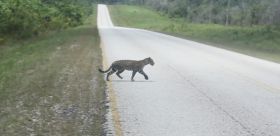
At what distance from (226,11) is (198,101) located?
75.8 meters

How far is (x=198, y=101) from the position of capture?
12164mm

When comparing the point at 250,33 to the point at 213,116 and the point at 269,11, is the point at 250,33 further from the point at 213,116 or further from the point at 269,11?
the point at 213,116

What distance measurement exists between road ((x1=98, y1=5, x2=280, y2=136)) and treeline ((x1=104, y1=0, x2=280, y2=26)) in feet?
137

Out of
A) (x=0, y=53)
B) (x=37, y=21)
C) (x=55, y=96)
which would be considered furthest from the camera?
(x=37, y=21)

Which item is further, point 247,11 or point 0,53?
point 247,11

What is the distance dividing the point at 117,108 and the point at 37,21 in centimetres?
3006

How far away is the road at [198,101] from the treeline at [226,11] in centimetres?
4173

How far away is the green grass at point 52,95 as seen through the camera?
9.52 meters

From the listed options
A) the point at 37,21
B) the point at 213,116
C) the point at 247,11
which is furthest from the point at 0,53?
the point at 247,11

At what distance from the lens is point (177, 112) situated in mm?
10828

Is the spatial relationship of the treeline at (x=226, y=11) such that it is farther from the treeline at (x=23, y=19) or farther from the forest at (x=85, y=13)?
the treeline at (x=23, y=19)

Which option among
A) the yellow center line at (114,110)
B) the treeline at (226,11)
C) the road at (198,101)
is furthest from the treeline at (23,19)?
the treeline at (226,11)

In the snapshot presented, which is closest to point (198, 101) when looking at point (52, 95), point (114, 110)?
point (114, 110)

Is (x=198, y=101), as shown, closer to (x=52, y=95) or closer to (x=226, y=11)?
(x=52, y=95)
